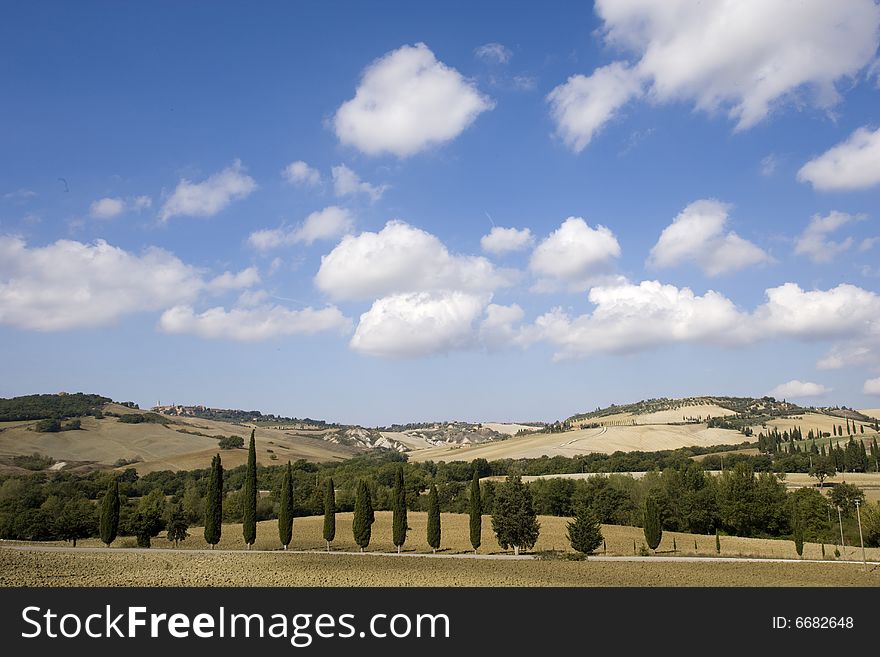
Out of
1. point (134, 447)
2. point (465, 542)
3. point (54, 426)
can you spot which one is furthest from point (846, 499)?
point (54, 426)

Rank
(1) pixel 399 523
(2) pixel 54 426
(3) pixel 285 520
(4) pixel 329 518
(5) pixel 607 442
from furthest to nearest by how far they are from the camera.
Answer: (5) pixel 607 442 < (2) pixel 54 426 < (4) pixel 329 518 < (1) pixel 399 523 < (3) pixel 285 520

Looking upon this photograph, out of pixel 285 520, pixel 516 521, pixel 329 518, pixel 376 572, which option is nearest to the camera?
pixel 376 572

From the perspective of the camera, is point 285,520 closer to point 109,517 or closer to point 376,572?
point 109,517

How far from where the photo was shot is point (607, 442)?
173 metres

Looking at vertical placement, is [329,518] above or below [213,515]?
below

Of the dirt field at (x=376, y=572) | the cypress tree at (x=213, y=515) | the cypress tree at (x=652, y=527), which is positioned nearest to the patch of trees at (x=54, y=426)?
the cypress tree at (x=213, y=515)

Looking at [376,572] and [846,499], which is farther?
[846,499]

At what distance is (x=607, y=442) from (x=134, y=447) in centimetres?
12866

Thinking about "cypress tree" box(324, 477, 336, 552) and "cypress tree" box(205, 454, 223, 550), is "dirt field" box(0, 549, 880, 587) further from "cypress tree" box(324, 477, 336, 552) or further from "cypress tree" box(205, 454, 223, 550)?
"cypress tree" box(324, 477, 336, 552)

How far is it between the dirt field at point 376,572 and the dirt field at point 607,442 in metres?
115

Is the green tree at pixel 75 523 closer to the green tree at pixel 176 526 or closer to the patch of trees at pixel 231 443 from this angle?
the green tree at pixel 176 526
